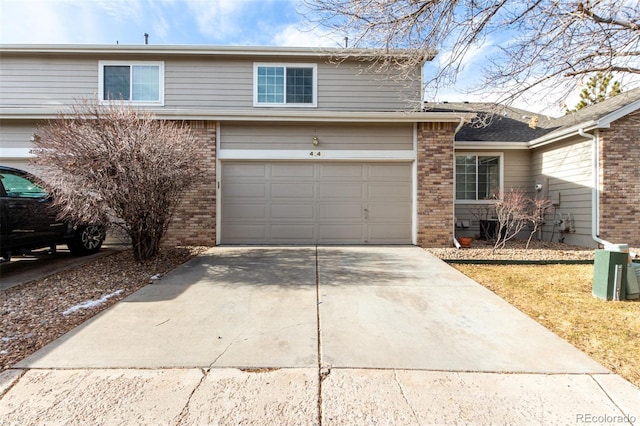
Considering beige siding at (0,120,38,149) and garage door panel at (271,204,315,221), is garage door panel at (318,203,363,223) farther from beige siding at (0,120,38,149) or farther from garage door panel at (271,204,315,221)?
beige siding at (0,120,38,149)

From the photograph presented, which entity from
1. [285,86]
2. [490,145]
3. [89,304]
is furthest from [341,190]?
[89,304]

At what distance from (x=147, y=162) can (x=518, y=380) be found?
6096mm

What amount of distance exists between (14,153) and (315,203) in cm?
820

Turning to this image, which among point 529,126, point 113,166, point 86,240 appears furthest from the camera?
point 529,126

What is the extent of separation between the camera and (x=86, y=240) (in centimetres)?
723

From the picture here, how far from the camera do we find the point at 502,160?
35.4ft

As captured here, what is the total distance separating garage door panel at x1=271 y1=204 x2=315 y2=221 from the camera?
8.73m

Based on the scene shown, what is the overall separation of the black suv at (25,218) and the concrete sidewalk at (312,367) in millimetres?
2624

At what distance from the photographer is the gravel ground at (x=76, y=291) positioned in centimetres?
337

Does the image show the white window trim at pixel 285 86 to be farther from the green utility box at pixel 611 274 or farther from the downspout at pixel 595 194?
the green utility box at pixel 611 274

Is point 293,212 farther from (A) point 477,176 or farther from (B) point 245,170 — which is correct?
(A) point 477,176

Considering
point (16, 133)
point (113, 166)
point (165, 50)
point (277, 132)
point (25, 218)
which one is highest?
point (165, 50)

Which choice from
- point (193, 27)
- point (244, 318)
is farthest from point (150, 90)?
point (244, 318)

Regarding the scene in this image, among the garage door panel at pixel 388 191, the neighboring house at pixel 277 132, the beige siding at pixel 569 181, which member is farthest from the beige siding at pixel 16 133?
the beige siding at pixel 569 181
